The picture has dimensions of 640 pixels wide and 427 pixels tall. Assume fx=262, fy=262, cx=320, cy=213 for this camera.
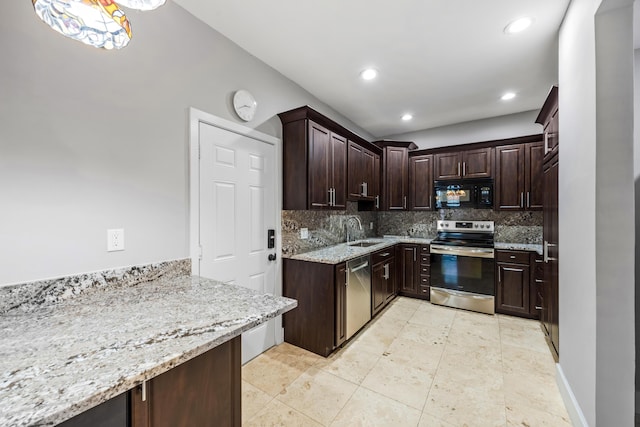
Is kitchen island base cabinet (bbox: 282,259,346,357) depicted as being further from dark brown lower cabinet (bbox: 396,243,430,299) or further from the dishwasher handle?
dark brown lower cabinet (bbox: 396,243,430,299)

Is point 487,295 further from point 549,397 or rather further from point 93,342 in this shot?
point 93,342

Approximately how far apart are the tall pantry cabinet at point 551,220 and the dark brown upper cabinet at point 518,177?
40.0 inches

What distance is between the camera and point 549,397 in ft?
6.20

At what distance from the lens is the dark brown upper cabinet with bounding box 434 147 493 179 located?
3762mm

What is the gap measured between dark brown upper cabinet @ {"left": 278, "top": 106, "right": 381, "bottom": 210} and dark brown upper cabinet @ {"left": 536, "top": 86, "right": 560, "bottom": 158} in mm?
1948

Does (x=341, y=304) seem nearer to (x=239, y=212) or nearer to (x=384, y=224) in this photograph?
(x=239, y=212)

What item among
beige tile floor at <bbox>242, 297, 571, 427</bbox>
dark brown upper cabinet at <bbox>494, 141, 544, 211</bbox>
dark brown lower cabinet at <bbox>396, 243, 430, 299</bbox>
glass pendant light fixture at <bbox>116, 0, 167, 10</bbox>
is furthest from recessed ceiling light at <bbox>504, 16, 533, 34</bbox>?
beige tile floor at <bbox>242, 297, 571, 427</bbox>

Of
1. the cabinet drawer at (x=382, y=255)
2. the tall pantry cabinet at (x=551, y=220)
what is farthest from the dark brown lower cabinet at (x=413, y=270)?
the tall pantry cabinet at (x=551, y=220)

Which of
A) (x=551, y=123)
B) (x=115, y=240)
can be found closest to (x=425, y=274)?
(x=551, y=123)

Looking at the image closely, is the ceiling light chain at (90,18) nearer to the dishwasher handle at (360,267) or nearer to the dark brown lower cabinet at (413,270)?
the dishwasher handle at (360,267)

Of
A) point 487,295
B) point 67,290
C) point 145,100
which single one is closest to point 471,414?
point 487,295

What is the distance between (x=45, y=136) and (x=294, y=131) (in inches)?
71.2

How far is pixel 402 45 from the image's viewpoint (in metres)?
→ 2.26

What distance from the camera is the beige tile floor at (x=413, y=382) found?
172 cm
